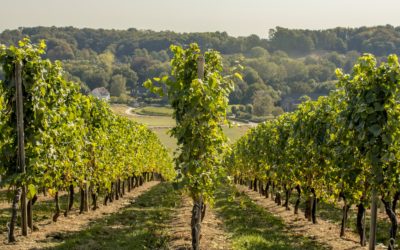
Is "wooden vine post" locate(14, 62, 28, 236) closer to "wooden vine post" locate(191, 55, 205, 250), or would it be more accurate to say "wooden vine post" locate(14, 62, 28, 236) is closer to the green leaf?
"wooden vine post" locate(191, 55, 205, 250)

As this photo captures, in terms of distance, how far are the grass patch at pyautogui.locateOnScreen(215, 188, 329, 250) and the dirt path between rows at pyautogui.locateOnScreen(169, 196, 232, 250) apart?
422 mm

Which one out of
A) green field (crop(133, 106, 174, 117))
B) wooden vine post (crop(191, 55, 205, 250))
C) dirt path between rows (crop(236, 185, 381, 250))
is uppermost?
wooden vine post (crop(191, 55, 205, 250))

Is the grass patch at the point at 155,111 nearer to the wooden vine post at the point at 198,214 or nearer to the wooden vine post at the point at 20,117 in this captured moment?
the wooden vine post at the point at 20,117

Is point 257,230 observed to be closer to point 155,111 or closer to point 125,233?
point 125,233

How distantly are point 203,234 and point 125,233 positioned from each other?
131 inches

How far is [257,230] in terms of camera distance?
64.5ft

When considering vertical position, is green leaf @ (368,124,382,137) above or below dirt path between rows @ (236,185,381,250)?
above

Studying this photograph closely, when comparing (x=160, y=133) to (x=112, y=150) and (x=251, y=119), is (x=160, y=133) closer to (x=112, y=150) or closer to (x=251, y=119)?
(x=251, y=119)

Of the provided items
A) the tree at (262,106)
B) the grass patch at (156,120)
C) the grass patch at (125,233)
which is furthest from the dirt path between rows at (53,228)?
the tree at (262,106)

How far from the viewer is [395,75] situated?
12.0m

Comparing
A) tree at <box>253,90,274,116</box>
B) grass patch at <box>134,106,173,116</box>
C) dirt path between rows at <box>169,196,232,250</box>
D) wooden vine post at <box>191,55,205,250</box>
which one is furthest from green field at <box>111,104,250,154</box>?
wooden vine post at <box>191,55,205,250</box>

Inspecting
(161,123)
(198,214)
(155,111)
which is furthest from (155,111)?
(198,214)

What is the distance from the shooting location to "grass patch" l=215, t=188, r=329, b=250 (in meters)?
16.1

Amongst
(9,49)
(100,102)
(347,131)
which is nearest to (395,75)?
(347,131)
